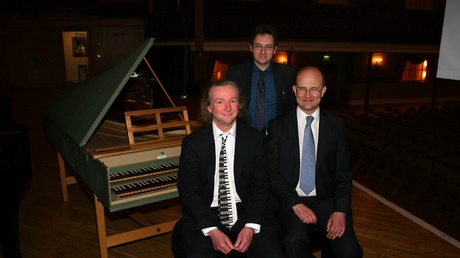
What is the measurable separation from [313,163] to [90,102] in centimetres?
206

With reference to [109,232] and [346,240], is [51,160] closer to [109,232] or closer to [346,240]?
[109,232]

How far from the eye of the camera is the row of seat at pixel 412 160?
5793 millimetres

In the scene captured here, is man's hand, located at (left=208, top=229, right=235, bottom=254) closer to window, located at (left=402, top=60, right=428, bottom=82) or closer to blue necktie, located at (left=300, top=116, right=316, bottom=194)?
blue necktie, located at (left=300, top=116, right=316, bottom=194)

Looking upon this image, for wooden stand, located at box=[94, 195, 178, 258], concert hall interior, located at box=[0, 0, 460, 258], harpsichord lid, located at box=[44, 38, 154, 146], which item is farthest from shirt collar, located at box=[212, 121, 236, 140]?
wooden stand, located at box=[94, 195, 178, 258]

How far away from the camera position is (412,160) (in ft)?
21.2

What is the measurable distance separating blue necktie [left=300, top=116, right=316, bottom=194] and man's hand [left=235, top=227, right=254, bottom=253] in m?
0.63

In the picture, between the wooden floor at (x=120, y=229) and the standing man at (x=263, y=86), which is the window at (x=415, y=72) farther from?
the standing man at (x=263, y=86)

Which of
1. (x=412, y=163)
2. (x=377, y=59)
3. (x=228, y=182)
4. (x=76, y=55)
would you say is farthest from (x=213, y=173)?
(x=377, y=59)

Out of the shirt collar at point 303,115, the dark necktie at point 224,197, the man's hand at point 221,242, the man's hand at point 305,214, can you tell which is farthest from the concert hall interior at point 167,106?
the man's hand at point 305,214

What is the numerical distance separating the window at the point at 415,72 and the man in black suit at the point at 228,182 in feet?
59.9

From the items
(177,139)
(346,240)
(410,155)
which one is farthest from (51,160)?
(410,155)

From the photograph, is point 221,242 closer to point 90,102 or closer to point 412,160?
point 90,102

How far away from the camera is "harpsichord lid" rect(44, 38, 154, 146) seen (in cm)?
298

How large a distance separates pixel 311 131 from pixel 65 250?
2755 mm
